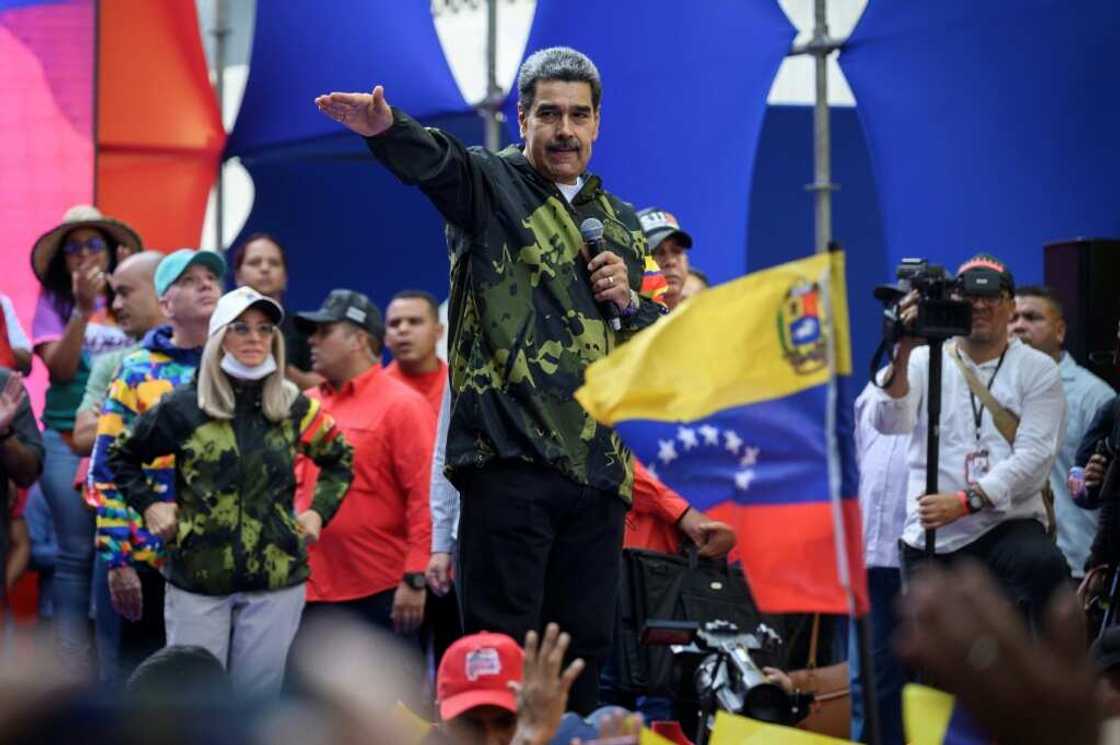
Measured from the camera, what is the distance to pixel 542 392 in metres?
4.83

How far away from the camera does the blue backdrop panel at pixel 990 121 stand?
814 cm

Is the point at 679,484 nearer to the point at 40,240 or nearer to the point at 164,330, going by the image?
the point at 164,330

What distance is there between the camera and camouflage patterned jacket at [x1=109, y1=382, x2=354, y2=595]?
23.1 feet

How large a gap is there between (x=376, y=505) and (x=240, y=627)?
125 cm

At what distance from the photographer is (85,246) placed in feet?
30.6

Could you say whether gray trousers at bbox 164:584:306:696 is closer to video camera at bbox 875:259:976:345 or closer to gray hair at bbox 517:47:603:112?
video camera at bbox 875:259:976:345

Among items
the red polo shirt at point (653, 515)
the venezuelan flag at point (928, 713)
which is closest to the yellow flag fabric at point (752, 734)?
the venezuelan flag at point (928, 713)

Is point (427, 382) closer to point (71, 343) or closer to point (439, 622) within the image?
point (439, 622)

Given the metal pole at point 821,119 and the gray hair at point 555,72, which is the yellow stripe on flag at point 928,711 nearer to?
the gray hair at point 555,72

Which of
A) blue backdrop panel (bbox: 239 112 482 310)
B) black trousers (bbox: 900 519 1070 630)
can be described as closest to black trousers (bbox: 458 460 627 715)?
black trousers (bbox: 900 519 1070 630)

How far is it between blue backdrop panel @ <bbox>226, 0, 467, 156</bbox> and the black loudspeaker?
10.7 ft

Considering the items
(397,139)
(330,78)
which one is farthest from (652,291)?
(330,78)

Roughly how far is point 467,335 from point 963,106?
4.02 metres

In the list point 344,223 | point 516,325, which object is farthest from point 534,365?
point 344,223
